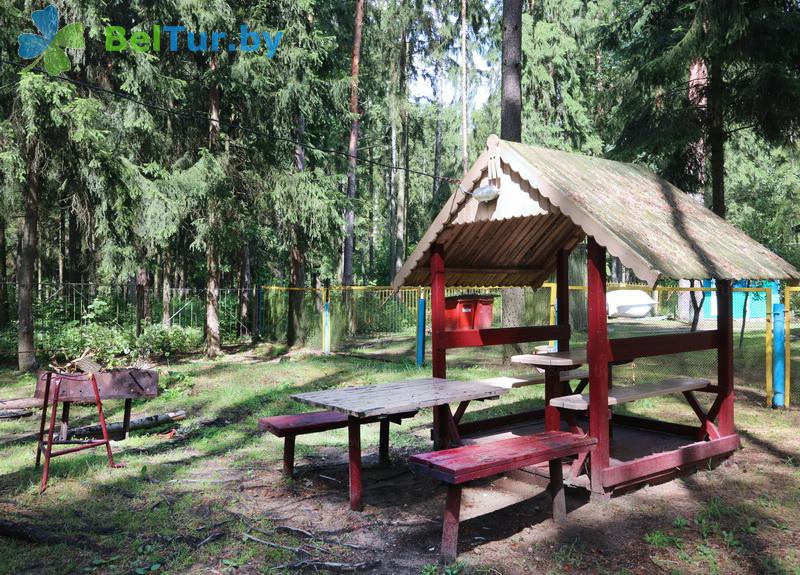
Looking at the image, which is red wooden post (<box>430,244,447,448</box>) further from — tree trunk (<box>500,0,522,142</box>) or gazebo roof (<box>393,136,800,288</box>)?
tree trunk (<box>500,0,522,142</box>)

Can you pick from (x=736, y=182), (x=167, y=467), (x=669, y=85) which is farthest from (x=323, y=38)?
(x=736, y=182)

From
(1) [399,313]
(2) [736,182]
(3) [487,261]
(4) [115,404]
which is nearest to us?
(3) [487,261]

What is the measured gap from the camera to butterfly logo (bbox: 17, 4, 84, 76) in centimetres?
1238

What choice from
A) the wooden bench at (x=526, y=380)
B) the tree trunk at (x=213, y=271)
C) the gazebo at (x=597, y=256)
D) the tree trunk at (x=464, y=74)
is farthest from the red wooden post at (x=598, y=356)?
the tree trunk at (x=464, y=74)

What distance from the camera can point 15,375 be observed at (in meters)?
12.3

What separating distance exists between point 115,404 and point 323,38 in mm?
10419

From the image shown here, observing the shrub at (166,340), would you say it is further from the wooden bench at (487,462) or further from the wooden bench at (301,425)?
the wooden bench at (487,462)

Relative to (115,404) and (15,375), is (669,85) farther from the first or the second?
(15,375)

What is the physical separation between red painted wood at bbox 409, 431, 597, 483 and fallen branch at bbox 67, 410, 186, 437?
4.84 meters

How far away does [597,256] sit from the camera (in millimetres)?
5066

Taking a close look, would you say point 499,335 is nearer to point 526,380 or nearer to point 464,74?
point 526,380

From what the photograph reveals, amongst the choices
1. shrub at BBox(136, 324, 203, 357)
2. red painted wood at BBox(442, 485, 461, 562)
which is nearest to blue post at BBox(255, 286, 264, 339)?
shrub at BBox(136, 324, 203, 357)

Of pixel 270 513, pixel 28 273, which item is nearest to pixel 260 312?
pixel 28 273

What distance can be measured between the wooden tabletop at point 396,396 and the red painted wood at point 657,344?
109cm
